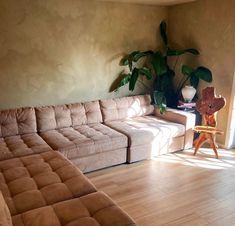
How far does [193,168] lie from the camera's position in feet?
10.5

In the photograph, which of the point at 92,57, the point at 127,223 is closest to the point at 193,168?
the point at 127,223

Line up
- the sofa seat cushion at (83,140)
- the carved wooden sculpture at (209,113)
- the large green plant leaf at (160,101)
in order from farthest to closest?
the large green plant leaf at (160,101) < the carved wooden sculpture at (209,113) < the sofa seat cushion at (83,140)

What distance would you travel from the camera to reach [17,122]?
314 cm

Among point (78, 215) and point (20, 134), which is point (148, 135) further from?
point (78, 215)

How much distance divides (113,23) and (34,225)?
3219mm

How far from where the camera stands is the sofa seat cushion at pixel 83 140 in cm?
283

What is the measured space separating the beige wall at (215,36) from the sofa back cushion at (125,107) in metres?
0.98

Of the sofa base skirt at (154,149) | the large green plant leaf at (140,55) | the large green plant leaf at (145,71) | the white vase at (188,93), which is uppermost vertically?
the large green plant leaf at (140,55)

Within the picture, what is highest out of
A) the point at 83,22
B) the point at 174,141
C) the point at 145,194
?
the point at 83,22

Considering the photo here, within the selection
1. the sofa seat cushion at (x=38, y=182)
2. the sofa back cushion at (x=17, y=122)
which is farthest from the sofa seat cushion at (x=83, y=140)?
the sofa seat cushion at (x=38, y=182)

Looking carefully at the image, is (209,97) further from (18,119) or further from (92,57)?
(18,119)

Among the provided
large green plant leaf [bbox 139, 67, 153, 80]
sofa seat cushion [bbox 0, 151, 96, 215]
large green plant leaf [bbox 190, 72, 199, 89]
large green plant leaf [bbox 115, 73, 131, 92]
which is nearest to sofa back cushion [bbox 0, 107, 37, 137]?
sofa seat cushion [bbox 0, 151, 96, 215]

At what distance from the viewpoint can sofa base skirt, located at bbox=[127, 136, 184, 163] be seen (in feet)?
10.8

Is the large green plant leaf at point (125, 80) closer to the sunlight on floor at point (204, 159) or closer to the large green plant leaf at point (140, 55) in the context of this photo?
the large green plant leaf at point (140, 55)
